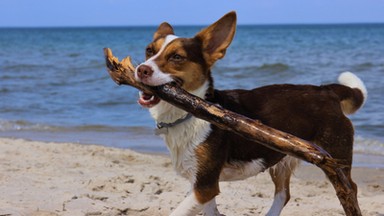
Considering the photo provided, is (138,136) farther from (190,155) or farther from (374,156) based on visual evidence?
(190,155)

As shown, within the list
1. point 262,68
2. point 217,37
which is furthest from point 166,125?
point 262,68

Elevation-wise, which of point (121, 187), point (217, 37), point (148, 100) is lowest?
point (121, 187)

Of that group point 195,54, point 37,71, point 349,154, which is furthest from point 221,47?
point 37,71

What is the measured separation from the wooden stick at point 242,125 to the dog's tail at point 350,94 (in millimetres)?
1037

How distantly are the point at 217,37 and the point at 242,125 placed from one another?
91 centimetres

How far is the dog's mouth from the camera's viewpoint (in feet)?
14.6

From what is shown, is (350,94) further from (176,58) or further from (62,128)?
(62,128)

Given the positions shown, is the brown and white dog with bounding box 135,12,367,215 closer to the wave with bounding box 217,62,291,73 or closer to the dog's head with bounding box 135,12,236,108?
the dog's head with bounding box 135,12,236,108

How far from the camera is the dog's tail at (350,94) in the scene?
5363 millimetres

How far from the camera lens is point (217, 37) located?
469cm

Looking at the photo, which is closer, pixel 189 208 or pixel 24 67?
pixel 189 208

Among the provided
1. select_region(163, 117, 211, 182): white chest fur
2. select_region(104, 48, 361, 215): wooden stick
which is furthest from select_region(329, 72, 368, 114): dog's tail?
select_region(163, 117, 211, 182): white chest fur

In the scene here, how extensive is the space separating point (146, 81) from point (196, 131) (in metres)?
0.57

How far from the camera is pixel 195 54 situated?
4621mm
